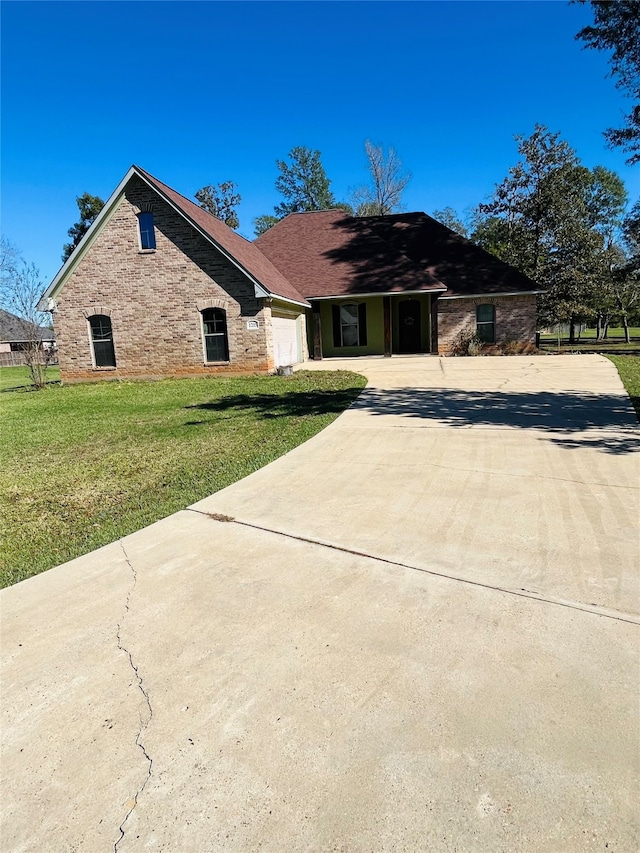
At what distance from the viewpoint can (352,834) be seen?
5.31ft

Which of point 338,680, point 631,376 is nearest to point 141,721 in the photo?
point 338,680

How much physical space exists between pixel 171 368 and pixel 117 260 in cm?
428

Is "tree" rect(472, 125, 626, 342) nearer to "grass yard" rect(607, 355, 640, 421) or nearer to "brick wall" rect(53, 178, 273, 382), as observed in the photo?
"grass yard" rect(607, 355, 640, 421)

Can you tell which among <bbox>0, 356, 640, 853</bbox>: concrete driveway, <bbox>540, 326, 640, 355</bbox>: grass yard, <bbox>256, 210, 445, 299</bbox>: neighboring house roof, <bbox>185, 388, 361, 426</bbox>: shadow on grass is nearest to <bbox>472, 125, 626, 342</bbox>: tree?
<bbox>540, 326, 640, 355</bbox>: grass yard

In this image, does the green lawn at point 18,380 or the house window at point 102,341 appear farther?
the green lawn at point 18,380

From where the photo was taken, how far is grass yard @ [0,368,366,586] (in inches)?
174

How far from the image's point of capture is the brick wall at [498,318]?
21125 mm

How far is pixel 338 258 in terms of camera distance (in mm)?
22781

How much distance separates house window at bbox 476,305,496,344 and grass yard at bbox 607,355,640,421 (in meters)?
5.27

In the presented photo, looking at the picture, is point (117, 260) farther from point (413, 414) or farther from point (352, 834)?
point (352, 834)

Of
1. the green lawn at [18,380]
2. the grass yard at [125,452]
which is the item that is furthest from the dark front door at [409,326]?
the green lawn at [18,380]

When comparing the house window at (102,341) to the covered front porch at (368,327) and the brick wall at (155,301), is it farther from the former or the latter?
the covered front porch at (368,327)

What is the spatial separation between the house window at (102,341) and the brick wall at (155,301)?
0.21m

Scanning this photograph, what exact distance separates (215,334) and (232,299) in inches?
56.9
